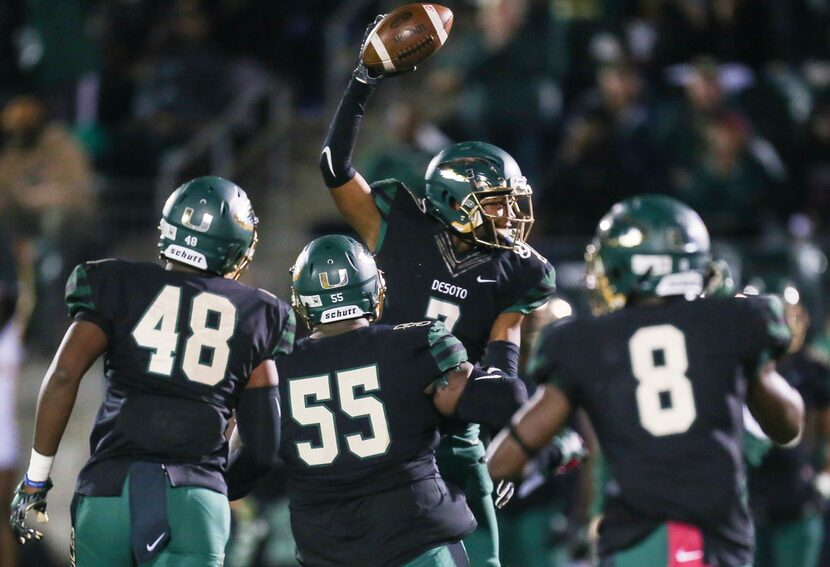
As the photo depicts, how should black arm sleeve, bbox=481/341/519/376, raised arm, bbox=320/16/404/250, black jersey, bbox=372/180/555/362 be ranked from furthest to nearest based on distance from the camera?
1. raised arm, bbox=320/16/404/250
2. black jersey, bbox=372/180/555/362
3. black arm sleeve, bbox=481/341/519/376

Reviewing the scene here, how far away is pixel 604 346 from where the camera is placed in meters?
3.66

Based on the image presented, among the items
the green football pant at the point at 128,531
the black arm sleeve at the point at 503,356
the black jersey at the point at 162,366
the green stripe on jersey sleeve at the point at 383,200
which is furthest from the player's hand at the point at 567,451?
the green football pant at the point at 128,531

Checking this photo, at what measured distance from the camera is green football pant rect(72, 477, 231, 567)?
437 cm

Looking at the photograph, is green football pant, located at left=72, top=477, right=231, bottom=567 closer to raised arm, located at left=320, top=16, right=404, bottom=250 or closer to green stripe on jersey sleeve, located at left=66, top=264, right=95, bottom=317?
green stripe on jersey sleeve, located at left=66, top=264, right=95, bottom=317

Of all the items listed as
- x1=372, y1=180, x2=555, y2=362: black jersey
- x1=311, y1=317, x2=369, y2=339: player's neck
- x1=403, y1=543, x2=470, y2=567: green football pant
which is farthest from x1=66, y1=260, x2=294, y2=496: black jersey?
x1=403, y1=543, x2=470, y2=567: green football pant

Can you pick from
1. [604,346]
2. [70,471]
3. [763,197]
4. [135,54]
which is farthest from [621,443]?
[135,54]

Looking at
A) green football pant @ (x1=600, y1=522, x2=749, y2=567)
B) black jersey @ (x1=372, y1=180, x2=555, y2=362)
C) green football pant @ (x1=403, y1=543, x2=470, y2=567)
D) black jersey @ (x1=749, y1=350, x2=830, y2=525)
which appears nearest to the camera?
green football pant @ (x1=600, y1=522, x2=749, y2=567)

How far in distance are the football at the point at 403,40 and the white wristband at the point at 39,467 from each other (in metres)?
1.85

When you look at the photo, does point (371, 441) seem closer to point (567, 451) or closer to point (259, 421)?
point (259, 421)

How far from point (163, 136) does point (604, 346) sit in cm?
728

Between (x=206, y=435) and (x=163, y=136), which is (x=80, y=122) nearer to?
(x=163, y=136)

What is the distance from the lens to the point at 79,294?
445cm

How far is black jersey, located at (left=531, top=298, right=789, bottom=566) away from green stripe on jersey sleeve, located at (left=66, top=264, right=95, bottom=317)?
1606mm

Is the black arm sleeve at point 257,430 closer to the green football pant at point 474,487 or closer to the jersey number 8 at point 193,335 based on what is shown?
the jersey number 8 at point 193,335
